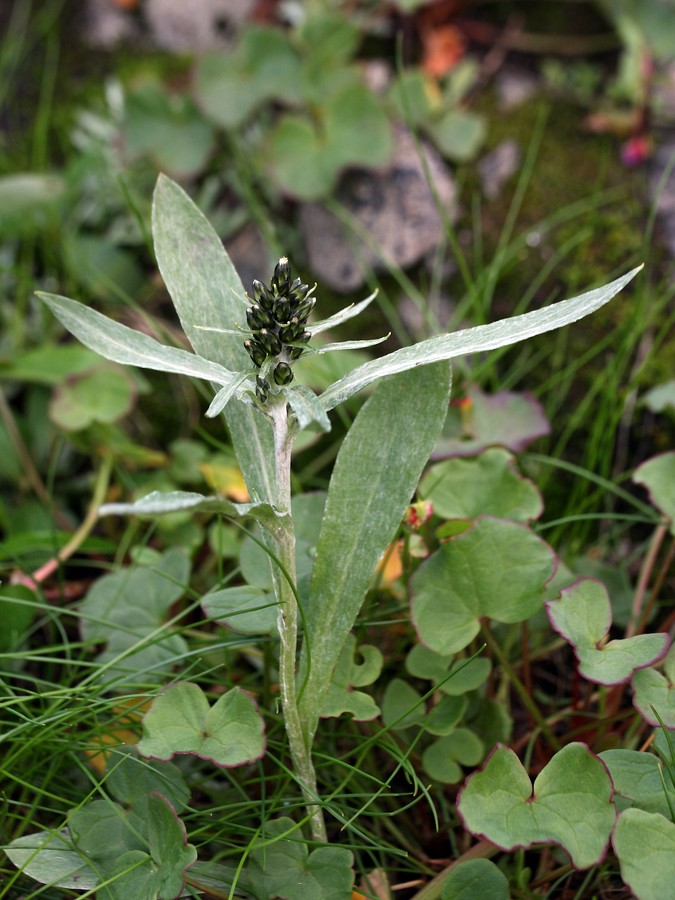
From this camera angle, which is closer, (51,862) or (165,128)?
(51,862)

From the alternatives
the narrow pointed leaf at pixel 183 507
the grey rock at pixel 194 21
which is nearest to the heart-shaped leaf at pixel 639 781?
the narrow pointed leaf at pixel 183 507

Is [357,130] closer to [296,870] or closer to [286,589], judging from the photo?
[286,589]

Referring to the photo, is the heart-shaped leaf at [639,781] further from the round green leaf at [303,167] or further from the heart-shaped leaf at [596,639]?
the round green leaf at [303,167]

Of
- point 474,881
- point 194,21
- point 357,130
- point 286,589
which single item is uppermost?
point 194,21

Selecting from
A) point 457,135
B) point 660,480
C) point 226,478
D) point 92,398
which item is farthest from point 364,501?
point 457,135

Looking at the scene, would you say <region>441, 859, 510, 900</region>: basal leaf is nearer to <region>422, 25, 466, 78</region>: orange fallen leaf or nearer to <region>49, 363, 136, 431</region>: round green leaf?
<region>49, 363, 136, 431</region>: round green leaf

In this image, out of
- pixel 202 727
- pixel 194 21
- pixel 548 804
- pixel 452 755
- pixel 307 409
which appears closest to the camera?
pixel 307 409

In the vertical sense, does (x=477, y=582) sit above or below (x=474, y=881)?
above
